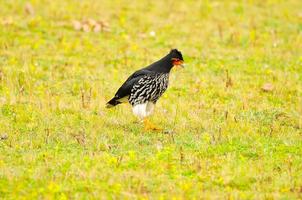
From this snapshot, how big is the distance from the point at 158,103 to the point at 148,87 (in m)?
2.11

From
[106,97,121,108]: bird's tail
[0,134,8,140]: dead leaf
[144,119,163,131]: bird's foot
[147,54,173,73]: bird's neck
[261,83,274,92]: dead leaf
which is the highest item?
[147,54,173,73]: bird's neck

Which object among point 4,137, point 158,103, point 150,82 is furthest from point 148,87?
point 4,137

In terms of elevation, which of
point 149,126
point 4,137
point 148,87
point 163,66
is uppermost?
point 163,66

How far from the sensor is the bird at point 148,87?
12367 millimetres

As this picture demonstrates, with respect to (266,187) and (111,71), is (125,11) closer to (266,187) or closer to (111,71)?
(111,71)

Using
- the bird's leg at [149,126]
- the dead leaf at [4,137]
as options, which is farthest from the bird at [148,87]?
the dead leaf at [4,137]

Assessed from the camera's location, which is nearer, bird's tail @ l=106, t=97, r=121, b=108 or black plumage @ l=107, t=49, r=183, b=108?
black plumage @ l=107, t=49, r=183, b=108

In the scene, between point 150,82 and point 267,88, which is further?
point 267,88

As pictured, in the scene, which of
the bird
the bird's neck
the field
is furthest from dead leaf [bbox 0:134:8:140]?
the bird's neck

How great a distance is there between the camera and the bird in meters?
12.4

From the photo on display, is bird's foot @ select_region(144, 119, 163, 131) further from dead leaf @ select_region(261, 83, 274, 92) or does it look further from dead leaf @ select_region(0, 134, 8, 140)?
dead leaf @ select_region(261, 83, 274, 92)

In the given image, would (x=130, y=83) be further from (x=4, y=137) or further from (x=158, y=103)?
(x=4, y=137)

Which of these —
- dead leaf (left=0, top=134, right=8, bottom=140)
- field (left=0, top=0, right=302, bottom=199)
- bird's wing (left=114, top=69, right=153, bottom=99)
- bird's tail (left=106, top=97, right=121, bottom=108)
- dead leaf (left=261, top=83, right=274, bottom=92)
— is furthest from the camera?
dead leaf (left=261, top=83, right=274, bottom=92)

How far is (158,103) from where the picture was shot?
14422 millimetres
